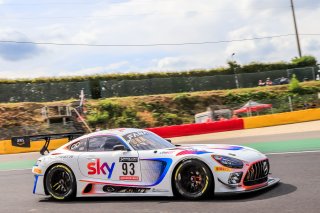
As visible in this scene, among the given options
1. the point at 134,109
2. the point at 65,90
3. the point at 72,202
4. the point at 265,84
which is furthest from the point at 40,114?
the point at 72,202

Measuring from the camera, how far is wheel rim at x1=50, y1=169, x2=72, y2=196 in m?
8.90

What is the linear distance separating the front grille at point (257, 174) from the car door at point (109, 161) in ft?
5.95

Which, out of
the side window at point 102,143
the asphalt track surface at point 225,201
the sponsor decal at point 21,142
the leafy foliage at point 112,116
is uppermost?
the leafy foliage at point 112,116

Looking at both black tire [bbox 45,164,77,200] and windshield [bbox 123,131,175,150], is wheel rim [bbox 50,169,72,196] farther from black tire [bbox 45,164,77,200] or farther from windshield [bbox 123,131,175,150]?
windshield [bbox 123,131,175,150]

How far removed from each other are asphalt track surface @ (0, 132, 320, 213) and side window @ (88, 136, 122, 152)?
926mm

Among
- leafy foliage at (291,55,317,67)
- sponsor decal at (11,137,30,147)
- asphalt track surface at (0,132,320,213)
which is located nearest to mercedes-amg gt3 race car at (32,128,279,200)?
asphalt track surface at (0,132,320,213)

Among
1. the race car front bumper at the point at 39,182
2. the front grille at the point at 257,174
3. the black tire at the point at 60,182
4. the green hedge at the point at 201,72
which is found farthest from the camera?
the green hedge at the point at 201,72

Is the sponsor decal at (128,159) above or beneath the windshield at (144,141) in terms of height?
beneath

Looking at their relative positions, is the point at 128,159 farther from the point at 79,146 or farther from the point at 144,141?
the point at 79,146

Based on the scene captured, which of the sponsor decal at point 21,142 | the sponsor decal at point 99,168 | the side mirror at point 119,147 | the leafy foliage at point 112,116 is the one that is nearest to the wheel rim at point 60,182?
the sponsor decal at point 99,168

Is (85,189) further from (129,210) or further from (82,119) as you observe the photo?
(82,119)

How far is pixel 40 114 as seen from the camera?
35375 millimetres

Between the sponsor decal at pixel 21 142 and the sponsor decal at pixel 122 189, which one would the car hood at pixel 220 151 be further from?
the sponsor decal at pixel 21 142

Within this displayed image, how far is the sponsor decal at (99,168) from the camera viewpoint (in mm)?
8391
